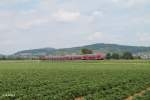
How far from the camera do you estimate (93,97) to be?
23.8 m

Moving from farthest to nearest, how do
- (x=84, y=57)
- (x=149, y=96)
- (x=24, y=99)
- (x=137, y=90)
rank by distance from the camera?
(x=84, y=57)
(x=137, y=90)
(x=149, y=96)
(x=24, y=99)

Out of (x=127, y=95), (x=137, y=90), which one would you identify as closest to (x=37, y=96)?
(x=127, y=95)

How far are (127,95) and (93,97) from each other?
328cm

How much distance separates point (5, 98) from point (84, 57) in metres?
157

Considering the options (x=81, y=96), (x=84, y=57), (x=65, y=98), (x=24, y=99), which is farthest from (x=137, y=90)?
(x=84, y=57)

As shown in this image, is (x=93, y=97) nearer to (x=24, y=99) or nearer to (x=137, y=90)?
(x=24, y=99)

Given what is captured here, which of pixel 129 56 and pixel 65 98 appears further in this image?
pixel 129 56

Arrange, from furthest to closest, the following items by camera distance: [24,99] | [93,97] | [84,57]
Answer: [84,57]
[93,97]
[24,99]

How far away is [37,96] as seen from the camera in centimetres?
2345

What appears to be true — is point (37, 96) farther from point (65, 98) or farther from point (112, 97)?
point (112, 97)

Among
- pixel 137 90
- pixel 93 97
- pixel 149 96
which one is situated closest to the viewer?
pixel 93 97

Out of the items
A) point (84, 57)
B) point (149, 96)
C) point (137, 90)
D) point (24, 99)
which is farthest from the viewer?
point (84, 57)

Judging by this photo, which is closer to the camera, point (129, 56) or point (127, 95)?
point (127, 95)

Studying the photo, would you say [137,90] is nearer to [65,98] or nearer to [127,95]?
[127,95]
